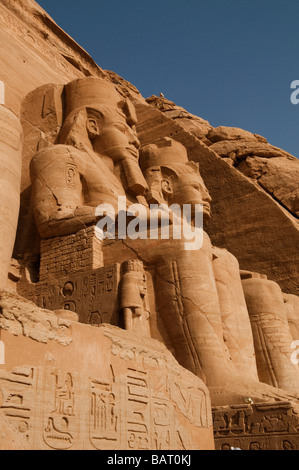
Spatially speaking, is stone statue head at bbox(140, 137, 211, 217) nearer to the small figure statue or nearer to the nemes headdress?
the nemes headdress

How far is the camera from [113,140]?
7375 mm

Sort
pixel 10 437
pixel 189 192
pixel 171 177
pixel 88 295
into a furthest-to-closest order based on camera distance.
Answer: pixel 171 177
pixel 189 192
pixel 88 295
pixel 10 437

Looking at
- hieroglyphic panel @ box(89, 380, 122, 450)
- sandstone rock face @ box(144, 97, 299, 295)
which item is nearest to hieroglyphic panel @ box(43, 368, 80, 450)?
hieroglyphic panel @ box(89, 380, 122, 450)

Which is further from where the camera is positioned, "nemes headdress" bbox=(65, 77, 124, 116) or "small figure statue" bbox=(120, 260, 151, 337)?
"nemes headdress" bbox=(65, 77, 124, 116)

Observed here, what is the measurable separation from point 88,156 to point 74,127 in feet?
2.14

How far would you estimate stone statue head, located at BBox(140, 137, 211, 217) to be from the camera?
7.86 meters

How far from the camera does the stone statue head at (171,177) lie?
7.86 metres

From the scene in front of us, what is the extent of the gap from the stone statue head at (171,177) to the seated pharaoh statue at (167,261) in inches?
0.6

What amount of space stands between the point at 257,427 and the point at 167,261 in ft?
5.79

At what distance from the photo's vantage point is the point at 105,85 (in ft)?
26.4

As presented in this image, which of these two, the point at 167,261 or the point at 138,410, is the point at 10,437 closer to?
the point at 138,410

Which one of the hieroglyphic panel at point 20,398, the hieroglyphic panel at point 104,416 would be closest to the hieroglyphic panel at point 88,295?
the hieroglyphic panel at point 104,416

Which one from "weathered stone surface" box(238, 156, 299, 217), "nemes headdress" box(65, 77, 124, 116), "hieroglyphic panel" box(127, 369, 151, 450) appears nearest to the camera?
"hieroglyphic panel" box(127, 369, 151, 450)

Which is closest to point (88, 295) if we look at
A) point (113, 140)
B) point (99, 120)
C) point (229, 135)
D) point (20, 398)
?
point (20, 398)
